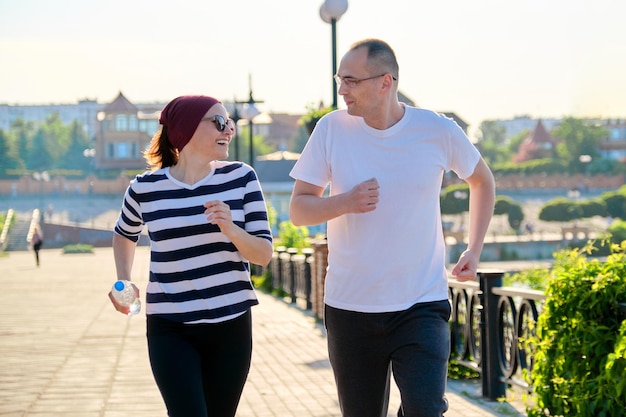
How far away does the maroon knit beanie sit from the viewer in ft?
13.9

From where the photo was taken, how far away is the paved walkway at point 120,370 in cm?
798

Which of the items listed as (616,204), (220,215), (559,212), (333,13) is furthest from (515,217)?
(220,215)

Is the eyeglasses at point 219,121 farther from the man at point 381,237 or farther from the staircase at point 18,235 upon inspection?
the staircase at point 18,235

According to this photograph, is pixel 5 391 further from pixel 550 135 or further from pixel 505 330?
pixel 550 135

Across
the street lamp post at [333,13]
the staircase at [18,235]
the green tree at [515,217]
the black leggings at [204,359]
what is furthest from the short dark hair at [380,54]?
the green tree at [515,217]

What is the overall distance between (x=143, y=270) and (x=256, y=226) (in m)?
32.6

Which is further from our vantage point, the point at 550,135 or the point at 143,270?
the point at 550,135

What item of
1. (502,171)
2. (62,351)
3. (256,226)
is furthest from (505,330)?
(502,171)

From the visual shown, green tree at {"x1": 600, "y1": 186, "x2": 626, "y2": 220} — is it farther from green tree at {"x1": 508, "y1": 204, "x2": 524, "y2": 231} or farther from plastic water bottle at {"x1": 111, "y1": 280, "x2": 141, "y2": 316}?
plastic water bottle at {"x1": 111, "y1": 280, "x2": 141, "y2": 316}

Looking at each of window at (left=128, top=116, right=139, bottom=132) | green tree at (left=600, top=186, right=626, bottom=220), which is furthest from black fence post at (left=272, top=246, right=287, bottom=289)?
window at (left=128, top=116, right=139, bottom=132)

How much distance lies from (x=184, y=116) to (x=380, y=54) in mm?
754

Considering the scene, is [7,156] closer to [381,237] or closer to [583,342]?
[583,342]

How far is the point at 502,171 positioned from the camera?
140 metres

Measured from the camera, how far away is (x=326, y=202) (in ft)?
13.1
